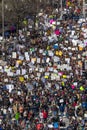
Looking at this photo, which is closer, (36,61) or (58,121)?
(58,121)

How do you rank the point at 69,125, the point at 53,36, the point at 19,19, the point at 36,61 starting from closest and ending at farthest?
the point at 69,125 → the point at 36,61 → the point at 53,36 → the point at 19,19

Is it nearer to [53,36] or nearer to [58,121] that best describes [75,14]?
[53,36]

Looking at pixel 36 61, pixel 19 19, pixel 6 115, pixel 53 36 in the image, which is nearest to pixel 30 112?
pixel 6 115

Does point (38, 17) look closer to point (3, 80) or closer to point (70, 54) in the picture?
point (70, 54)

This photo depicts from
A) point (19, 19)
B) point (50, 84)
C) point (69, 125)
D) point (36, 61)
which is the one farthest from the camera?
point (19, 19)

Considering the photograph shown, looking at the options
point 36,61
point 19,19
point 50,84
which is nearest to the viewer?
point 50,84

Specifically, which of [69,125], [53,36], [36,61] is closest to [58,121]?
[69,125]
